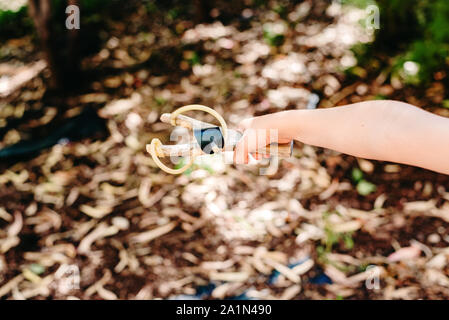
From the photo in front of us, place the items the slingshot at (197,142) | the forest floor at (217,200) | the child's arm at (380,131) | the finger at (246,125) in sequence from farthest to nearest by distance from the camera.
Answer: the forest floor at (217,200) < the finger at (246,125) < the slingshot at (197,142) < the child's arm at (380,131)

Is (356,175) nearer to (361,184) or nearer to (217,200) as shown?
(361,184)

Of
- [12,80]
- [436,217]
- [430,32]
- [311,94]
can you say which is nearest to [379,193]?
[436,217]

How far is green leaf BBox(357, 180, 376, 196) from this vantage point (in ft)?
8.84

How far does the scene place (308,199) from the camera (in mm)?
2705

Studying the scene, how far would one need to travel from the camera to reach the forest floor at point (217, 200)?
237cm

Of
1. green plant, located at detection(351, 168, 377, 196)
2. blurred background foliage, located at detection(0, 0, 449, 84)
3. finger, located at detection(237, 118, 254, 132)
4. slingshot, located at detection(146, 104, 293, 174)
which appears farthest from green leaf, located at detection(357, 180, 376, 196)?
slingshot, located at detection(146, 104, 293, 174)

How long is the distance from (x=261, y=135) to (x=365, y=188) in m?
1.52

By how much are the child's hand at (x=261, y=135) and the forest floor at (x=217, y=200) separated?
115 centimetres

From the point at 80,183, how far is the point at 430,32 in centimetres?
268

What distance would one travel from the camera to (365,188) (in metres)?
2.71

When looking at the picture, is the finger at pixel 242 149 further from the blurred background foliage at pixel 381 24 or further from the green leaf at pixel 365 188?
the blurred background foliage at pixel 381 24

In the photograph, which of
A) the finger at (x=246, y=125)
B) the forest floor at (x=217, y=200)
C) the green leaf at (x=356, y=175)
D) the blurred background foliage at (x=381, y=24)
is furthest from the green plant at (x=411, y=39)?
the finger at (x=246, y=125)

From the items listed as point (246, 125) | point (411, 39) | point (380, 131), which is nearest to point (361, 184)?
point (411, 39)

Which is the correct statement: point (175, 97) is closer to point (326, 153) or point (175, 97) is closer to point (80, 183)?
point (80, 183)
